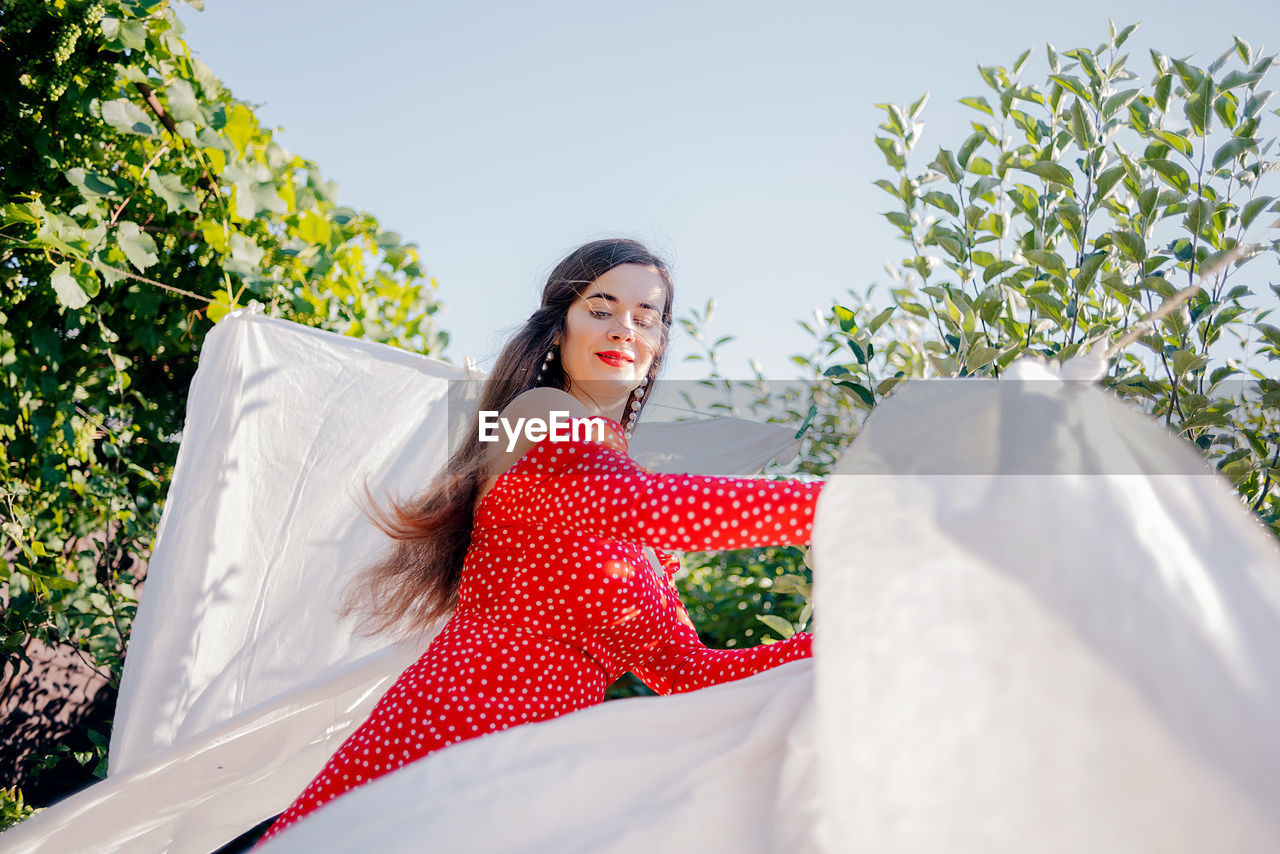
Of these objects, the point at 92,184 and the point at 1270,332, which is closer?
the point at 1270,332

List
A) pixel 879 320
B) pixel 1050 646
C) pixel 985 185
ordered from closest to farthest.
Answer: pixel 1050 646
pixel 985 185
pixel 879 320

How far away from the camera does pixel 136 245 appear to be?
2.16 m

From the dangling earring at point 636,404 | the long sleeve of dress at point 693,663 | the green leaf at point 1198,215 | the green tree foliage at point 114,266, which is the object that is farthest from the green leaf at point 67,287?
the green leaf at point 1198,215

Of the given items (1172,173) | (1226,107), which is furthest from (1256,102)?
(1172,173)

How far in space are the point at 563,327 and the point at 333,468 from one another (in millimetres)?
760

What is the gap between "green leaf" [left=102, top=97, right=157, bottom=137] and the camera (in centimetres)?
203

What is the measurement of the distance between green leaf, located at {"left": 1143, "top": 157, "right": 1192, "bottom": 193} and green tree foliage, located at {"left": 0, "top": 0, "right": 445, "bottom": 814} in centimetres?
215

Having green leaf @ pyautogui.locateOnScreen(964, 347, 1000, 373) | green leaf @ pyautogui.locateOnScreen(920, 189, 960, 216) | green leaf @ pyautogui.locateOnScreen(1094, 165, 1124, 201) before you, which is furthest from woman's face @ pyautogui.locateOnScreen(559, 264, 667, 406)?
green leaf @ pyautogui.locateOnScreen(1094, 165, 1124, 201)

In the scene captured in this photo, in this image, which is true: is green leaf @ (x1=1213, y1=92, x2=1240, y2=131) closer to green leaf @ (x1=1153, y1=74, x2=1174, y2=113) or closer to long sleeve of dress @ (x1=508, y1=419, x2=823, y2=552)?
green leaf @ (x1=1153, y1=74, x2=1174, y2=113)

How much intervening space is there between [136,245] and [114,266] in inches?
5.6

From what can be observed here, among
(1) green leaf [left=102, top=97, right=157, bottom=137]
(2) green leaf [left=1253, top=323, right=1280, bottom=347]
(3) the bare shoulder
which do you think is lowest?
(3) the bare shoulder

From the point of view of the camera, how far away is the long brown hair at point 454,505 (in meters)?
1.69

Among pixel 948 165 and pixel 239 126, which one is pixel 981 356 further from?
pixel 239 126

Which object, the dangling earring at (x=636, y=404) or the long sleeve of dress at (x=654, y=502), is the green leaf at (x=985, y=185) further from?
the dangling earring at (x=636, y=404)
